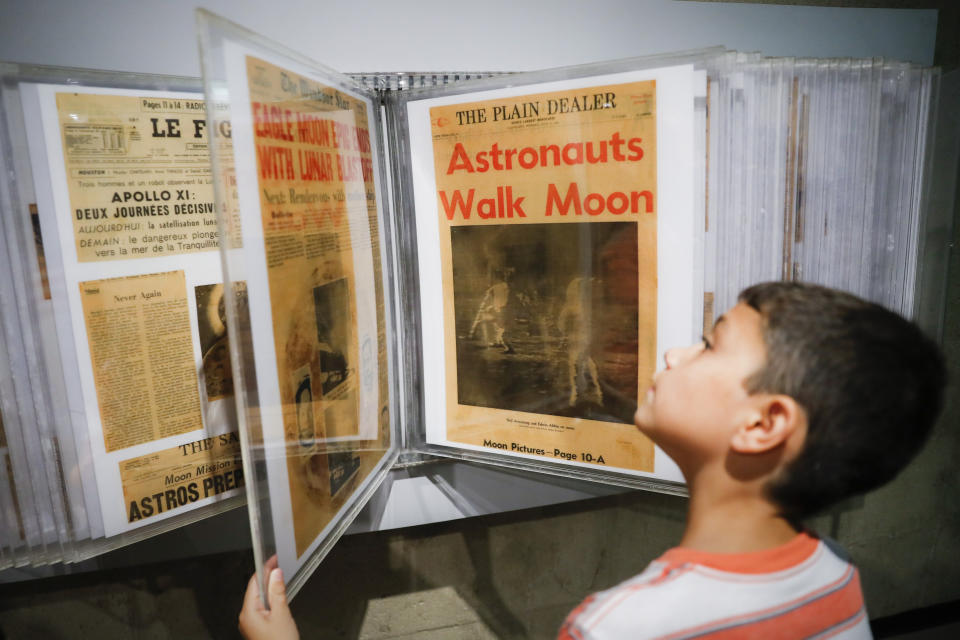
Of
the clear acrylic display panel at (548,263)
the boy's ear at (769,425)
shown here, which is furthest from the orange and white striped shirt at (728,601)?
the clear acrylic display panel at (548,263)

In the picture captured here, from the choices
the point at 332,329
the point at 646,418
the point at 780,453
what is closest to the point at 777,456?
the point at 780,453

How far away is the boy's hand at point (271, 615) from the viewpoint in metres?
0.62

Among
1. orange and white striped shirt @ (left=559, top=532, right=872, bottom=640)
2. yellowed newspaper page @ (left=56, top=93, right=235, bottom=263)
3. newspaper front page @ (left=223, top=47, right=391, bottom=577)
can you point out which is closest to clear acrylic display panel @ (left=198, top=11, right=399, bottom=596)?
newspaper front page @ (left=223, top=47, right=391, bottom=577)

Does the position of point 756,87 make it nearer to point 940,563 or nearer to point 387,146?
point 387,146

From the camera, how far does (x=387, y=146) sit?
90 cm

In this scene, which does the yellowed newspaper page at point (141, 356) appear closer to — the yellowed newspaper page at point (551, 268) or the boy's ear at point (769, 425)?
the yellowed newspaper page at point (551, 268)

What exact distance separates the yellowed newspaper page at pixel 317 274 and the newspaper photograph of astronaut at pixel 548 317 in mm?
160

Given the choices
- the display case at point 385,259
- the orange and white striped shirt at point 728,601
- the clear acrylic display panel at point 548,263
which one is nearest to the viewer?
the orange and white striped shirt at point 728,601

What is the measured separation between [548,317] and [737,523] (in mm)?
403

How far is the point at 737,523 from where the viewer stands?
63 centimetres

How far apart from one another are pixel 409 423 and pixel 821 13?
3.43 ft

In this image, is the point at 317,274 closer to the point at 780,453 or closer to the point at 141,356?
the point at 141,356

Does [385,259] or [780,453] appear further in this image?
[385,259]

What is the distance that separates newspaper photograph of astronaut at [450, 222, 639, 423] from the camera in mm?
855
